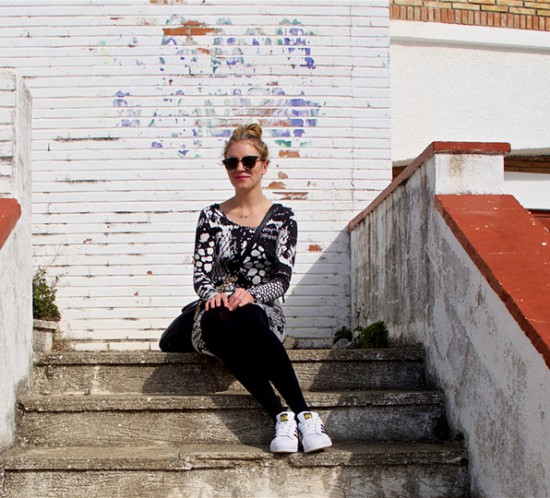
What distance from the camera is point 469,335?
142 inches

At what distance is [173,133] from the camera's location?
6.70 m

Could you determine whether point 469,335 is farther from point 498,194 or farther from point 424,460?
point 498,194

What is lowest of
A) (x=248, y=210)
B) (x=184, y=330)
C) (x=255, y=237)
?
(x=184, y=330)

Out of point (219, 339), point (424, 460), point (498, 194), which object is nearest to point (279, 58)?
point (498, 194)

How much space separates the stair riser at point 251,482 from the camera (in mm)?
3506

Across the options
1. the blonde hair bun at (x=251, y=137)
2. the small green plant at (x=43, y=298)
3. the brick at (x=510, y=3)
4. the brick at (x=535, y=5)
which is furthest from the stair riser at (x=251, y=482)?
the brick at (x=535, y=5)

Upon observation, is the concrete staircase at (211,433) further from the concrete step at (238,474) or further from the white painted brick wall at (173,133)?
the white painted brick wall at (173,133)

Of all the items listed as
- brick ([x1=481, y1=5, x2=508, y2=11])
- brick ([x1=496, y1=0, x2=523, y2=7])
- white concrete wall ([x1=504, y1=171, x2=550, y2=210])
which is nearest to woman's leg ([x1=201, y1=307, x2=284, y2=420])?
white concrete wall ([x1=504, y1=171, x2=550, y2=210])

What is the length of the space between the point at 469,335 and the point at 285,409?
88 centimetres

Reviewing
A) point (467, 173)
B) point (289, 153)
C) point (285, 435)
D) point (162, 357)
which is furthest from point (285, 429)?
point (289, 153)

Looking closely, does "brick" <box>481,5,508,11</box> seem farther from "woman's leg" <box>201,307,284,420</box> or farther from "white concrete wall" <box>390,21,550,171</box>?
"woman's leg" <box>201,307,284,420</box>

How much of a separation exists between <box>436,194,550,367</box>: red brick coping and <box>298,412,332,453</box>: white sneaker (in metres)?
0.96

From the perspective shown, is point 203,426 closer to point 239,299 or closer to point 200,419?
point 200,419

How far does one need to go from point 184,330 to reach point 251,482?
1.01 m
